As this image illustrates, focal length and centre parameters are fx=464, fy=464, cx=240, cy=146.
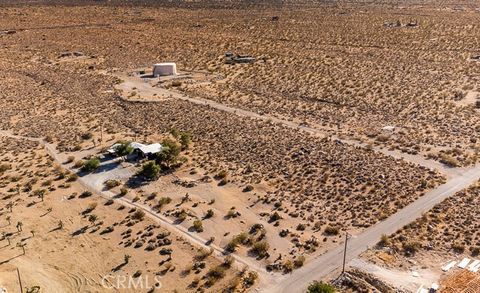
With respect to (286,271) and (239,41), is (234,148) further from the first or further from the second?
(239,41)

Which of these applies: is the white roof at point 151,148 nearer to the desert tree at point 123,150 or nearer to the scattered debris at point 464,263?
the desert tree at point 123,150

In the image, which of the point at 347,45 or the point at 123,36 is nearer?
the point at 347,45

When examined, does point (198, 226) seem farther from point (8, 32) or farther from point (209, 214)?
point (8, 32)

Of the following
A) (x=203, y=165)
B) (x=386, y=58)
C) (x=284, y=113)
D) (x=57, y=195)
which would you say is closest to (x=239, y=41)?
(x=386, y=58)

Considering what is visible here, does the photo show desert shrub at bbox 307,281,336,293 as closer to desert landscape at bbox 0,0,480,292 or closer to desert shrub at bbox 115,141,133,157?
desert landscape at bbox 0,0,480,292

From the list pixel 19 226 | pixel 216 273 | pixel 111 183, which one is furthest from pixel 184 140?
pixel 216 273

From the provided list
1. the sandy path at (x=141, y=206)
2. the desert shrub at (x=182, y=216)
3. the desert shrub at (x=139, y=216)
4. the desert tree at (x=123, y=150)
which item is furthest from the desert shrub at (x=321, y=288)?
the desert tree at (x=123, y=150)
